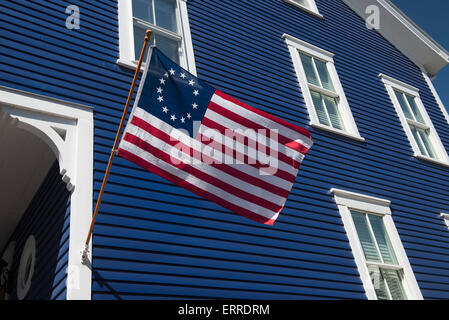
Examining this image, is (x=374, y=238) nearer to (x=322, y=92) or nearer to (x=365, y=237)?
(x=365, y=237)

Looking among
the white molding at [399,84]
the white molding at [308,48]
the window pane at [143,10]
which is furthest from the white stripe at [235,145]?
the white molding at [399,84]

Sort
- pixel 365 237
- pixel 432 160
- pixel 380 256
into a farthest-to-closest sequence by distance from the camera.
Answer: pixel 432 160 → pixel 365 237 → pixel 380 256

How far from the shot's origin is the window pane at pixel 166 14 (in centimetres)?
730

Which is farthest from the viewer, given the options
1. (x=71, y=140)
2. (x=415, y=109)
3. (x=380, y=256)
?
(x=415, y=109)

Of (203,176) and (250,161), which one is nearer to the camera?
(203,176)

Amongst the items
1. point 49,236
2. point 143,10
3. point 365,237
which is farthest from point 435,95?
point 49,236

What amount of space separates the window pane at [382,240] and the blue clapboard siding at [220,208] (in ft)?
1.25

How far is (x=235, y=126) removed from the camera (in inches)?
188

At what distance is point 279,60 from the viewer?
8461mm

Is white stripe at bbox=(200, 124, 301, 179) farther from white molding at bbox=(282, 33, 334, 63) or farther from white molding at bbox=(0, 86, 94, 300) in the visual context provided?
white molding at bbox=(282, 33, 334, 63)

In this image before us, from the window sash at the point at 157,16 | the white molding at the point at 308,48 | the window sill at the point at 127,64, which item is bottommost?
the window sill at the point at 127,64

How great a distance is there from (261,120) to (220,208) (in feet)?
5.22

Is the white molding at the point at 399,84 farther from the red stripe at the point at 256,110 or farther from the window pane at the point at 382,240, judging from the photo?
the red stripe at the point at 256,110
